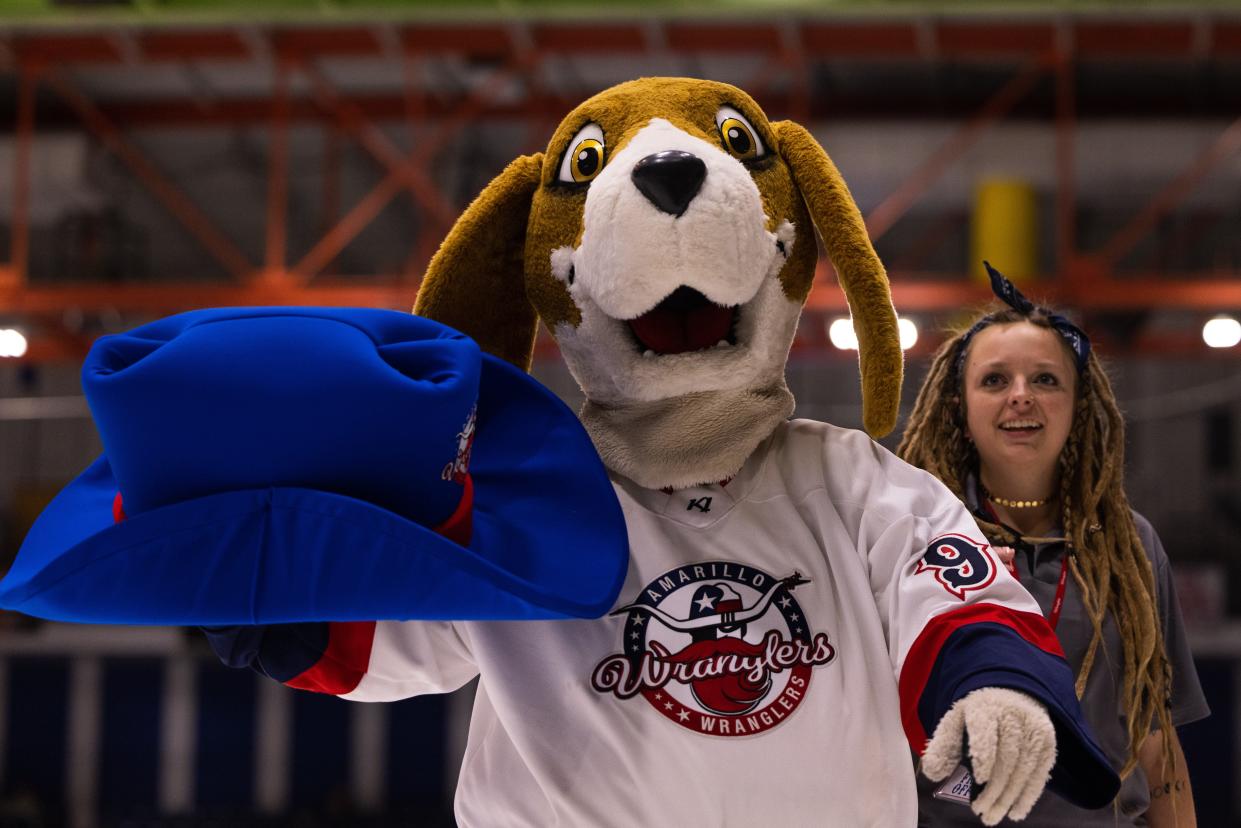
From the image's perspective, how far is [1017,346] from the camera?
242cm

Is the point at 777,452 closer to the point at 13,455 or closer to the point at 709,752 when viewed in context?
the point at 709,752

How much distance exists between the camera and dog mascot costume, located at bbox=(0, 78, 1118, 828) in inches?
62.0

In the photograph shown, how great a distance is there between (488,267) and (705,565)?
52cm

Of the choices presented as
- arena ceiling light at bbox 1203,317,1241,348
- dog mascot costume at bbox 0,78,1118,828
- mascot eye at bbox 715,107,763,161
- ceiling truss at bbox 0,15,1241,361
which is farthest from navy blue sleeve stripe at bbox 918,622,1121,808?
arena ceiling light at bbox 1203,317,1241,348

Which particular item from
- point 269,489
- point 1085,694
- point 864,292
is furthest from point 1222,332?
point 269,489

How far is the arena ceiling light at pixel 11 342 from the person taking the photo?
7.86m

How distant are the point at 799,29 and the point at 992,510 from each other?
15.6 feet

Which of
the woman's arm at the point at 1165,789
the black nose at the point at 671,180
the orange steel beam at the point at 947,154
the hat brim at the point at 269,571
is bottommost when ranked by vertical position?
the woman's arm at the point at 1165,789

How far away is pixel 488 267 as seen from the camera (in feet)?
6.13

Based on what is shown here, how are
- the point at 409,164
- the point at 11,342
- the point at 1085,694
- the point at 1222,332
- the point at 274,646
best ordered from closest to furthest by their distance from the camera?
the point at 274,646 < the point at 1085,694 < the point at 409,164 < the point at 1222,332 < the point at 11,342

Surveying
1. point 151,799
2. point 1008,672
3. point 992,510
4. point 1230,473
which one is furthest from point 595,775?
point 151,799

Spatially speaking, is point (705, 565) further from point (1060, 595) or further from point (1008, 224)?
point (1008, 224)

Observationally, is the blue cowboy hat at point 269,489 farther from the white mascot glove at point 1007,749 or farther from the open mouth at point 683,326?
the white mascot glove at point 1007,749

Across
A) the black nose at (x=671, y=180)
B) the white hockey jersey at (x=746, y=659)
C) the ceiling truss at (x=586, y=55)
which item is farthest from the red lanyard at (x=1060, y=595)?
the ceiling truss at (x=586, y=55)
